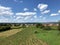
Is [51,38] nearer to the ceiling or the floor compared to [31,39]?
nearer to the ceiling

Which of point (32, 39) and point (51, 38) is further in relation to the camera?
point (32, 39)

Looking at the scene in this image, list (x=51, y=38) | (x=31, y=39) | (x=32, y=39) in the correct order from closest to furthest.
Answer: (x=51, y=38) < (x=32, y=39) < (x=31, y=39)

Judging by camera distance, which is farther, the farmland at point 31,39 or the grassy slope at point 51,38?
the farmland at point 31,39

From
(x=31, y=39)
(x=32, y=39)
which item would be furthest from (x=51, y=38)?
(x=31, y=39)

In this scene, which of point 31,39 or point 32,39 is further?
point 31,39

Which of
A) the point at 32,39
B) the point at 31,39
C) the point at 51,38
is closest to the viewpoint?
the point at 51,38

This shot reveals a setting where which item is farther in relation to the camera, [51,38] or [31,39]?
[31,39]

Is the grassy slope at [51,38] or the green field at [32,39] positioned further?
the green field at [32,39]

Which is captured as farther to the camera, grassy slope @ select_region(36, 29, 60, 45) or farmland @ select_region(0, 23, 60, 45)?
farmland @ select_region(0, 23, 60, 45)

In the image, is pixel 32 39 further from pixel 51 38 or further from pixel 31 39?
pixel 51 38

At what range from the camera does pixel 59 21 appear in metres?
43.4

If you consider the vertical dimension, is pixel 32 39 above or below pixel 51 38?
below

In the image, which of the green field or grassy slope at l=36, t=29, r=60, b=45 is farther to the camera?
the green field
